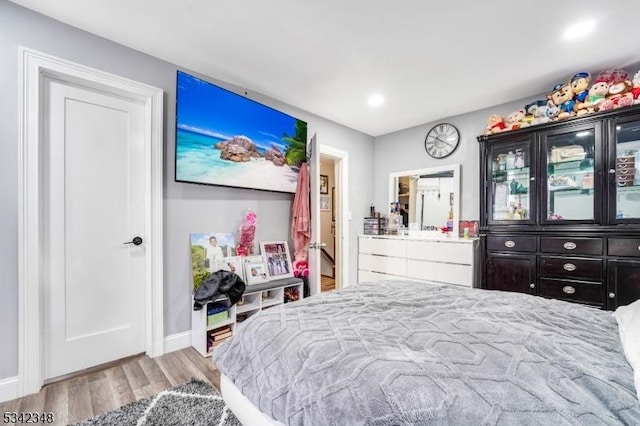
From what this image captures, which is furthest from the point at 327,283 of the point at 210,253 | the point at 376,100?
the point at 376,100

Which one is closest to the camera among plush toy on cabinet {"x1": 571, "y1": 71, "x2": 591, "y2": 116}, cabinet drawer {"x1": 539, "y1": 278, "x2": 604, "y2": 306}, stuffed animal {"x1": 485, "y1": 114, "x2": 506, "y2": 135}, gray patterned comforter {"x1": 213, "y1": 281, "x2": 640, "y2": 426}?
gray patterned comforter {"x1": 213, "y1": 281, "x2": 640, "y2": 426}

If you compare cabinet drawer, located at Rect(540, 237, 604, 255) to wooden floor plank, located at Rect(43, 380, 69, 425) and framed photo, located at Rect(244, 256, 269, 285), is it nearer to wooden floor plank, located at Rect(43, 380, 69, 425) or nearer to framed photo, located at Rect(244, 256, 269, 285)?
→ framed photo, located at Rect(244, 256, 269, 285)

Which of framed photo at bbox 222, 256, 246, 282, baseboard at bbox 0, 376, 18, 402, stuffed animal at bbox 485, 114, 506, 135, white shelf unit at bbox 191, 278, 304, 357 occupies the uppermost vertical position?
stuffed animal at bbox 485, 114, 506, 135

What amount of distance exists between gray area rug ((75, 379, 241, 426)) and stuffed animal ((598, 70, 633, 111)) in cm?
351

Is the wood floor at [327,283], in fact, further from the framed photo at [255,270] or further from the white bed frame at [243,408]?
the white bed frame at [243,408]

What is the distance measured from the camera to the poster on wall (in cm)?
248

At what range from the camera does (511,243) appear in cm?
271

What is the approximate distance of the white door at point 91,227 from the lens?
1.93m

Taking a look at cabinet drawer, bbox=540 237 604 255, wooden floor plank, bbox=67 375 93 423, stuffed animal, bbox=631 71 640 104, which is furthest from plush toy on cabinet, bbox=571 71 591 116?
wooden floor plank, bbox=67 375 93 423

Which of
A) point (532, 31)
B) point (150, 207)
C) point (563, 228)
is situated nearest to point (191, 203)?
point (150, 207)

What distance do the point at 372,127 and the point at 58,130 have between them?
11.0 ft

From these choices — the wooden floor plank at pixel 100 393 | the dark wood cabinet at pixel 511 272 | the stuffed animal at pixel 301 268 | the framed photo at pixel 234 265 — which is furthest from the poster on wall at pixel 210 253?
the dark wood cabinet at pixel 511 272

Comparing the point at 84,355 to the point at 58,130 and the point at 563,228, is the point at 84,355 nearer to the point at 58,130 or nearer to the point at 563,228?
the point at 58,130

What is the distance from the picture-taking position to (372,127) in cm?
398
